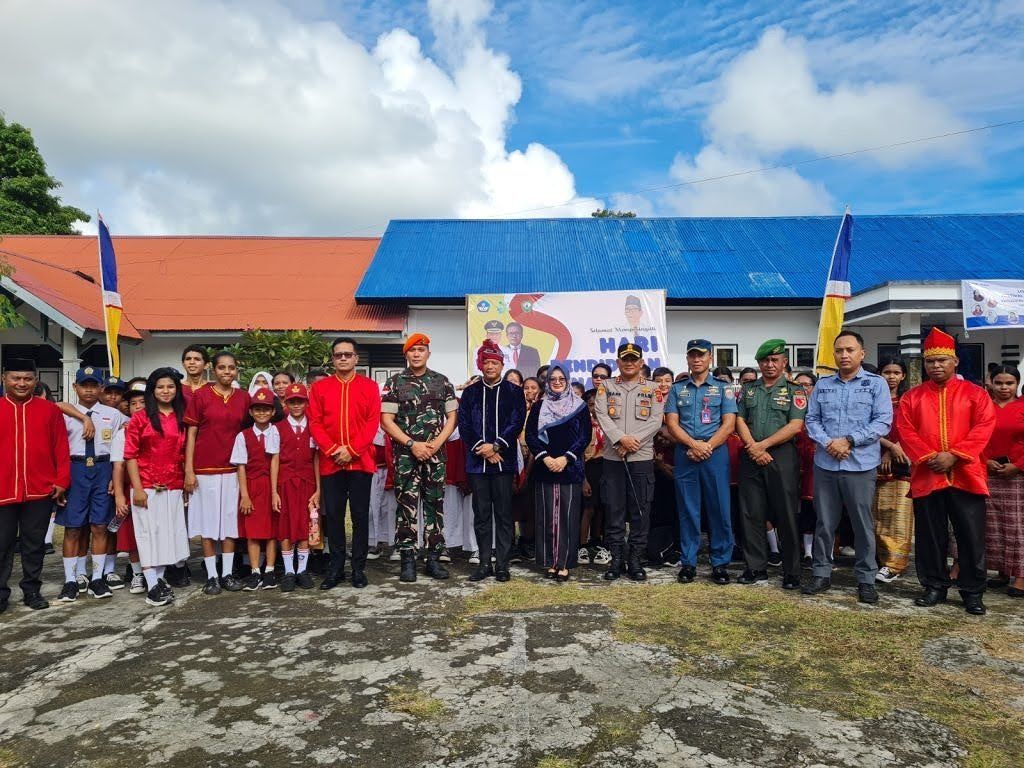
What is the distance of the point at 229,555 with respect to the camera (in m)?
5.13

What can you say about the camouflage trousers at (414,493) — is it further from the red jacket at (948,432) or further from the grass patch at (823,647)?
the red jacket at (948,432)

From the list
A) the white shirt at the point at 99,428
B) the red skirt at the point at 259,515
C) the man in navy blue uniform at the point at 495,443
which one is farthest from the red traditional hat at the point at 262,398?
the man in navy blue uniform at the point at 495,443

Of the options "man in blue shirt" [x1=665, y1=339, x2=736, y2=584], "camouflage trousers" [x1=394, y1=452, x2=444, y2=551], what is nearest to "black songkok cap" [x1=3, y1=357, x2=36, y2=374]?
"camouflage trousers" [x1=394, y1=452, x2=444, y2=551]

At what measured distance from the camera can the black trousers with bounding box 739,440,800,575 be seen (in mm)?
5074

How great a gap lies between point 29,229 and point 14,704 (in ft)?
76.4

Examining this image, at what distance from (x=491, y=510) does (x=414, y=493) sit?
0.63m

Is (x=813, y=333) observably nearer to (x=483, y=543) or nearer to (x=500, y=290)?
(x=500, y=290)

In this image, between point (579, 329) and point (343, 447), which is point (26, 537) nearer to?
point (343, 447)

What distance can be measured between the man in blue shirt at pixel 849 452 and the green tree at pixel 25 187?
2394 centimetres

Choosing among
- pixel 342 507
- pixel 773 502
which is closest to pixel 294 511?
pixel 342 507

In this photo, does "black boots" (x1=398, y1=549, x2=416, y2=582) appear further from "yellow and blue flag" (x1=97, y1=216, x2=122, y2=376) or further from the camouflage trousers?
"yellow and blue flag" (x1=97, y1=216, x2=122, y2=376)

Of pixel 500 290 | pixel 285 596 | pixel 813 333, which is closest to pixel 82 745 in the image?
pixel 285 596

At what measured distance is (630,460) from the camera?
5305 millimetres

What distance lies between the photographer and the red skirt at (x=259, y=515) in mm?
5047
